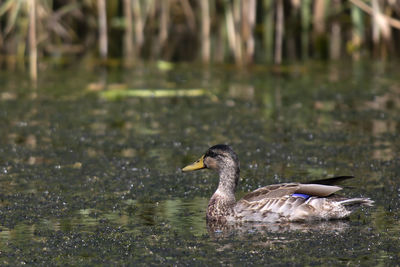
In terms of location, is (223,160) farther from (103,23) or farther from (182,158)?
(103,23)

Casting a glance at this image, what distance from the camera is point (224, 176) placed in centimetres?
690

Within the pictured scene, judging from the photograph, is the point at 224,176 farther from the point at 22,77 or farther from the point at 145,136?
the point at 22,77

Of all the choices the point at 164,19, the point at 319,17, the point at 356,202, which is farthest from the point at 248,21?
the point at 356,202

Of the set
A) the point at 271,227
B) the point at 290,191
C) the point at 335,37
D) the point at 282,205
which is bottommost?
the point at 271,227

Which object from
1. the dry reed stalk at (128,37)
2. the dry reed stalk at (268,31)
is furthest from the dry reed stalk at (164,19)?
the dry reed stalk at (268,31)

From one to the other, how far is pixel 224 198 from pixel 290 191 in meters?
0.56

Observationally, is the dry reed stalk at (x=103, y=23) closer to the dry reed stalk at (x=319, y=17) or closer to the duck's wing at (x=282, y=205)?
the dry reed stalk at (x=319, y=17)

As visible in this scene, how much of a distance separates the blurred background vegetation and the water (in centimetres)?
89

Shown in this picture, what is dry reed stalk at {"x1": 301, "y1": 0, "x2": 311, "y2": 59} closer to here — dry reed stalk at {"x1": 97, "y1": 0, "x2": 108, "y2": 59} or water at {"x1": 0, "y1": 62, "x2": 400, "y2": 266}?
water at {"x1": 0, "y1": 62, "x2": 400, "y2": 266}

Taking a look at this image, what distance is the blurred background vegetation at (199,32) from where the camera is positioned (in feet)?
50.0

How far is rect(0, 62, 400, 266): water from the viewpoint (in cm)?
567

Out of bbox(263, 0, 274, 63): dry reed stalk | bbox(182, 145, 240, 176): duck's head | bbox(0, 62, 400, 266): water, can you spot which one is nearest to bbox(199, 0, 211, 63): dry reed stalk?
bbox(263, 0, 274, 63): dry reed stalk

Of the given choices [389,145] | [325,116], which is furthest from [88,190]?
[325,116]

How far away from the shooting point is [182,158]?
9008mm
